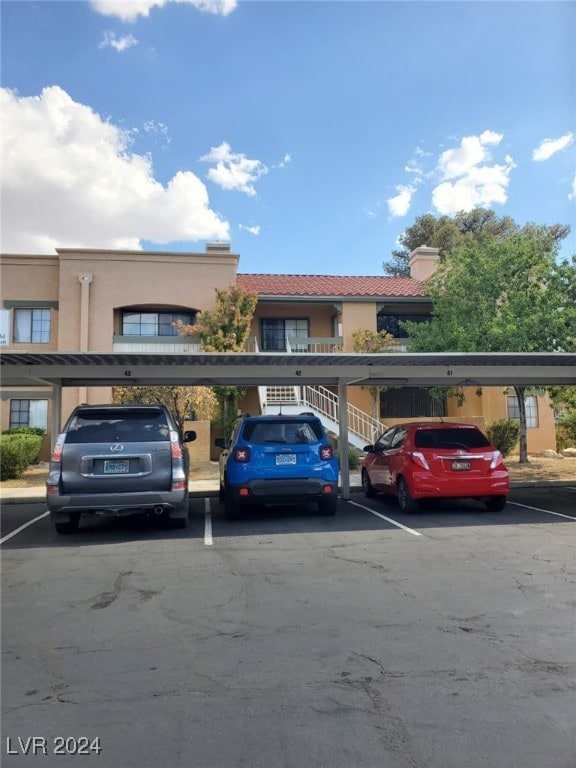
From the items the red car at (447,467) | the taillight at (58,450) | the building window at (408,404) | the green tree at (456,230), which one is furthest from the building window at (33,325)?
the green tree at (456,230)

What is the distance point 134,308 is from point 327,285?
7478 mm

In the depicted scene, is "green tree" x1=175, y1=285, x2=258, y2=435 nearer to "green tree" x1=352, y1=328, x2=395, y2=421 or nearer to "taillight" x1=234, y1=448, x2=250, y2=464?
"green tree" x1=352, y1=328, x2=395, y2=421

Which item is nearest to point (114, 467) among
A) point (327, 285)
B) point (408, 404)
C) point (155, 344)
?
A: point (155, 344)

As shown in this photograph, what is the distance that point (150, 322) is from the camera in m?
21.8

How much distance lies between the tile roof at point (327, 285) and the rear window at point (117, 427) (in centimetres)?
1393

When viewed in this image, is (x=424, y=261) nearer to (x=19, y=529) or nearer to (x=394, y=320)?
(x=394, y=320)

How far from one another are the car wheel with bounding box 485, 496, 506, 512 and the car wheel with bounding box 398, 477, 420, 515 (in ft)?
4.18

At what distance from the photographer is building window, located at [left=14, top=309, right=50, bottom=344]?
2109 centimetres

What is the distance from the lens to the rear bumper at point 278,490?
9.10 meters

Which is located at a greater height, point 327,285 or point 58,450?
point 327,285

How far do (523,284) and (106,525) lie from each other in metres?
12.5

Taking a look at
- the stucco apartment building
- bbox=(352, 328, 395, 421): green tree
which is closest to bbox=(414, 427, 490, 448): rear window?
the stucco apartment building

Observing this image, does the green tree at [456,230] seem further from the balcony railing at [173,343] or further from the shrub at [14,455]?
the shrub at [14,455]

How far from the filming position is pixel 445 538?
821cm
